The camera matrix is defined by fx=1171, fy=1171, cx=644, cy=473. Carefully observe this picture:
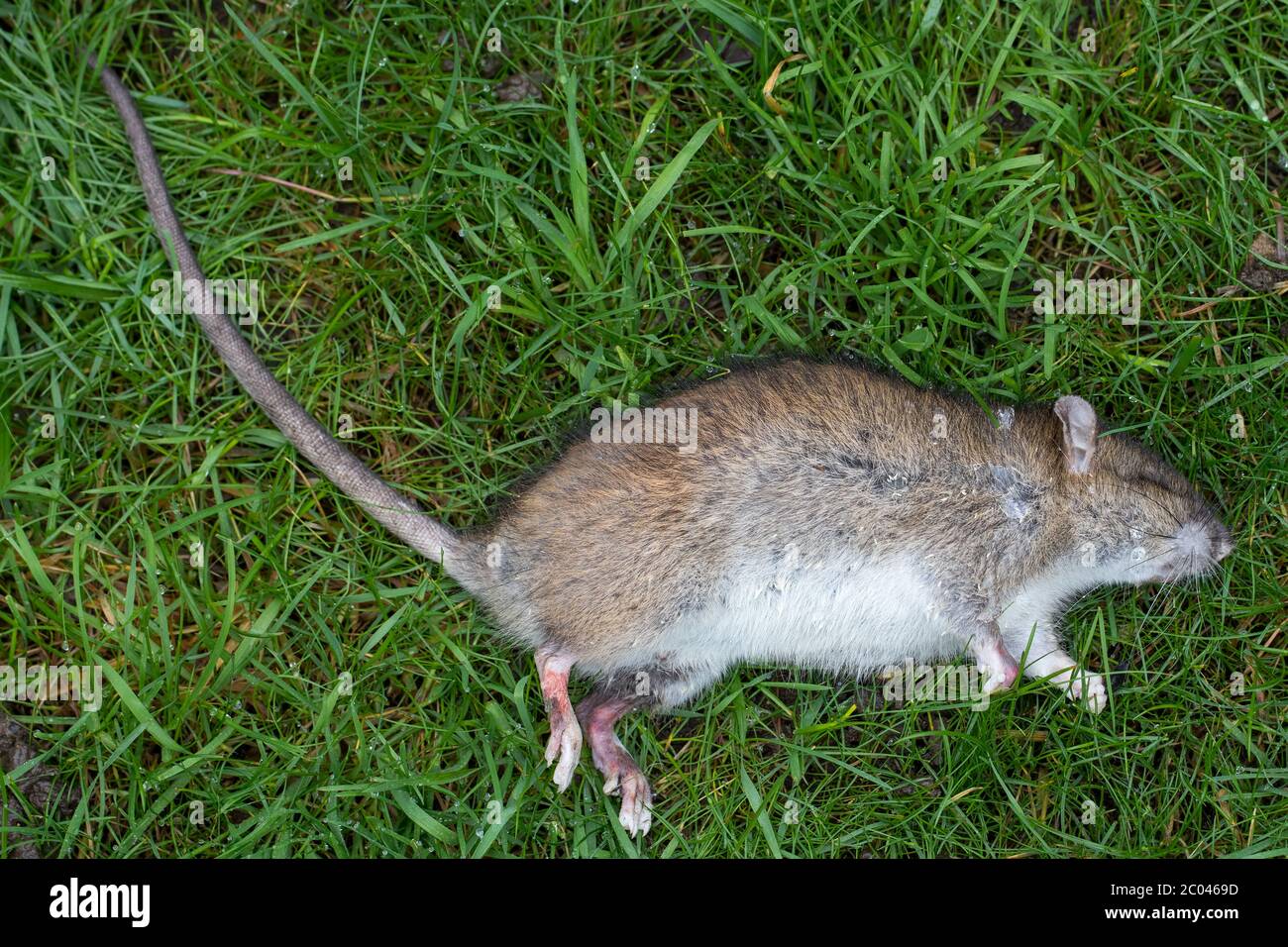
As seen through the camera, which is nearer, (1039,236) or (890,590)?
(890,590)

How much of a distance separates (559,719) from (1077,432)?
8.11ft

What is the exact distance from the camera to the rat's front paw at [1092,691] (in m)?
5.14

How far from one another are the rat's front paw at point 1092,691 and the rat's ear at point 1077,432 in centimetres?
95

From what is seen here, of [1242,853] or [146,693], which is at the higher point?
[146,693]

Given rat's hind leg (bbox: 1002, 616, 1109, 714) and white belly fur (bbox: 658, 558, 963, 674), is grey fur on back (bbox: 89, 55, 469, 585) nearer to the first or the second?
white belly fur (bbox: 658, 558, 963, 674)

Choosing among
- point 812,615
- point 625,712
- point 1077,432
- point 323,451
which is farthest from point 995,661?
point 323,451

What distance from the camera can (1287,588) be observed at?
5215 mm

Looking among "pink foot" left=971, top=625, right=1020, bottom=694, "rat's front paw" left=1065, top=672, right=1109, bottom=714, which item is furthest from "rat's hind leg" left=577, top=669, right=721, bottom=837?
"rat's front paw" left=1065, top=672, right=1109, bottom=714

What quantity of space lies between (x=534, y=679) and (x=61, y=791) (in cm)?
214

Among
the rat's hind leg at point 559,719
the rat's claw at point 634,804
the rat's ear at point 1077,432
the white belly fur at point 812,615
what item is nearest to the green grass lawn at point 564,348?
the rat's claw at point 634,804

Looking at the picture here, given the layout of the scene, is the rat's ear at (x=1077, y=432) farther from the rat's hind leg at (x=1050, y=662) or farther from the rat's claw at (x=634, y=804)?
the rat's claw at (x=634, y=804)

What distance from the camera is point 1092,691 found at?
17.0 ft

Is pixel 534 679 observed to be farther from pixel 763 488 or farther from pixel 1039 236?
pixel 1039 236
